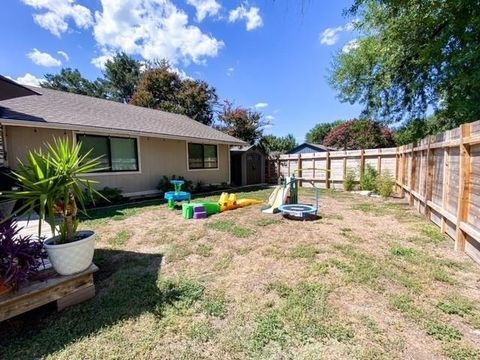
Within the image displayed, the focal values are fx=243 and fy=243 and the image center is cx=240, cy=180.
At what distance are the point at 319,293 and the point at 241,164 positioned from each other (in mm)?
11305

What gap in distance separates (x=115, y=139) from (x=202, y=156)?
4161mm

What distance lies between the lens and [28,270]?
7.68 feet

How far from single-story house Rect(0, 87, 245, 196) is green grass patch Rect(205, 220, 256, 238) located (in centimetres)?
484

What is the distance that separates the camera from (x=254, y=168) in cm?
1436

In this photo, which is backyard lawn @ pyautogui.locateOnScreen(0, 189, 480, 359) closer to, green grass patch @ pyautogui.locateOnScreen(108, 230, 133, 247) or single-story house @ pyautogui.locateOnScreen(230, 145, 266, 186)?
green grass patch @ pyautogui.locateOnScreen(108, 230, 133, 247)

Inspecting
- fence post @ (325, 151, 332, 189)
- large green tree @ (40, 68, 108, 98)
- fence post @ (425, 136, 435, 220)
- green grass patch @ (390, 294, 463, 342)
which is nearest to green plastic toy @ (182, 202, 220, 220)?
green grass patch @ (390, 294, 463, 342)

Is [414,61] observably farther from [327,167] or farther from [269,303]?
[269,303]

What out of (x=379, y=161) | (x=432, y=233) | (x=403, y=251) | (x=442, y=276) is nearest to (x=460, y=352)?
(x=442, y=276)

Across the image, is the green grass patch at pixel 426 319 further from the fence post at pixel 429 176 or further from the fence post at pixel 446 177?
the fence post at pixel 429 176

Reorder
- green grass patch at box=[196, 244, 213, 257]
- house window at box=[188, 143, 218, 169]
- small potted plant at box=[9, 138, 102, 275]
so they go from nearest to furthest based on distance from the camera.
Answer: small potted plant at box=[9, 138, 102, 275] < green grass patch at box=[196, 244, 213, 257] < house window at box=[188, 143, 218, 169]

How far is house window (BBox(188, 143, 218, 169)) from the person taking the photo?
1127 cm

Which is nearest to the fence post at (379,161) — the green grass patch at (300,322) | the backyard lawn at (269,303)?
the backyard lawn at (269,303)

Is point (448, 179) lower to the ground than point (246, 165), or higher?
lower

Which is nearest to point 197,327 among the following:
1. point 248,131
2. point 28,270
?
point 28,270
